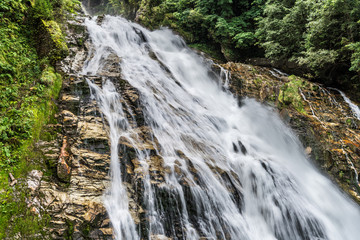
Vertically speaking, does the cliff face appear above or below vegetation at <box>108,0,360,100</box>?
below

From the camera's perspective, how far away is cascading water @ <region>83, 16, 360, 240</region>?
4.67 m

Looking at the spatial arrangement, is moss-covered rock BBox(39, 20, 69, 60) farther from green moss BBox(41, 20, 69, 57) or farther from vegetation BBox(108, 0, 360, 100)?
vegetation BBox(108, 0, 360, 100)

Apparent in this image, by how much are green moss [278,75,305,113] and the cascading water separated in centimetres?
76

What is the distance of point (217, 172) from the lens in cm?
569

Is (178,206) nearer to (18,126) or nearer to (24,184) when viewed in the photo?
(24,184)

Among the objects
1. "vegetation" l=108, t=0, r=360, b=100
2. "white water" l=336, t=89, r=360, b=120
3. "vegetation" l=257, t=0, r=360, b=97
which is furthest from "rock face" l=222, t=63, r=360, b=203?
"vegetation" l=108, t=0, r=360, b=100

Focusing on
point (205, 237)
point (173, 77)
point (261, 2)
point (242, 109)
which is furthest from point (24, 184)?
point (261, 2)

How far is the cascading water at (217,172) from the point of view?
4.67 metres

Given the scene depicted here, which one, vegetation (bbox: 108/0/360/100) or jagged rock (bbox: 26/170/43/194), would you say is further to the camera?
vegetation (bbox: 108/0/360/100)

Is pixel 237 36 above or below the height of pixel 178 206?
above

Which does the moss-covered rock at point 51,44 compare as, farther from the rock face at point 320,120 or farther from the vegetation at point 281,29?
the vegetation at point 281,29

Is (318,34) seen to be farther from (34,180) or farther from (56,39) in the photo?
(34,180)

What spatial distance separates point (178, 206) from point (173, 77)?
688 cm

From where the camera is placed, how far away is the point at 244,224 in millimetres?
5141
